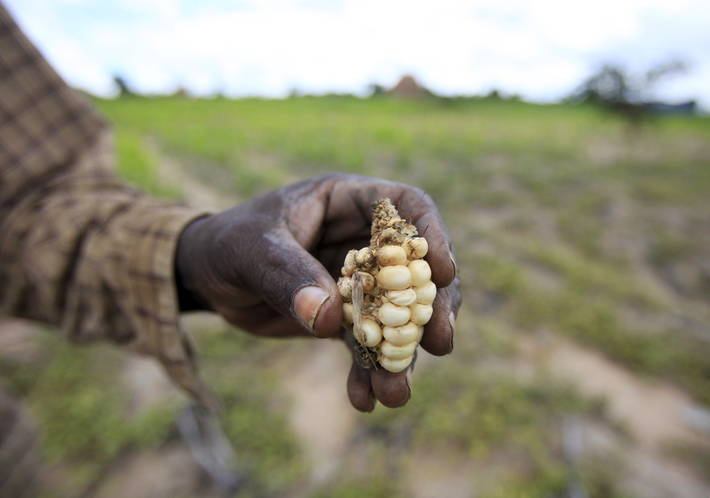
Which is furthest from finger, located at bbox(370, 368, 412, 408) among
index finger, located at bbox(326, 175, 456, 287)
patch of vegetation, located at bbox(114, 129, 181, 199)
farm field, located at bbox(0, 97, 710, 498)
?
patch of vegetation, located at bbox(114, 129, 181, 199)

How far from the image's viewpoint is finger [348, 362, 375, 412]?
101cm

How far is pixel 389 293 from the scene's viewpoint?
0.98 metres

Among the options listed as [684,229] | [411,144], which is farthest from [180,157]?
[684,229]

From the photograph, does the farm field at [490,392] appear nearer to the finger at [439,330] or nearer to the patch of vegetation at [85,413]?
the patch of vegetation at [85,413]

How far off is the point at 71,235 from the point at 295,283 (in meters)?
1.02

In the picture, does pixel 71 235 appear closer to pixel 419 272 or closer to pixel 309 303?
pixel 309 303

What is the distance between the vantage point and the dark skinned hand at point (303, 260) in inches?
38.0

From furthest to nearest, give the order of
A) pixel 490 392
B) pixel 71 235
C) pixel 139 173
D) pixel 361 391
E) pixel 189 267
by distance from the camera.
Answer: pixel 139 173 < pixel 490 392 < pixel 71 235 < pixel 189 267 < pixel 361 391

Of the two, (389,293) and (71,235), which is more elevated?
(389,293)

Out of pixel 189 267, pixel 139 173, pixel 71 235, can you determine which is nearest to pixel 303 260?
pixel 189 267

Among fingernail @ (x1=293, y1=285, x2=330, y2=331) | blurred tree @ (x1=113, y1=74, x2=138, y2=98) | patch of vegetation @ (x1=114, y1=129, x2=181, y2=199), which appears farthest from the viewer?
blurred tree @ (x1=113, y1=74, x2=138, y2=98)

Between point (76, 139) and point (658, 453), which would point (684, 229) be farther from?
point (76, 139)

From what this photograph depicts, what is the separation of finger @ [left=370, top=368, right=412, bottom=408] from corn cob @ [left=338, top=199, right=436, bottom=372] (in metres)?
0.02

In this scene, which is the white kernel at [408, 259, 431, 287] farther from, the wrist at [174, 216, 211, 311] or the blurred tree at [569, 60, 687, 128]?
the blurred tree at [569, 60, 687, 128]
